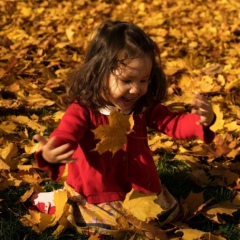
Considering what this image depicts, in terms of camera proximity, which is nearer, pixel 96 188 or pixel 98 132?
pixel 98 132

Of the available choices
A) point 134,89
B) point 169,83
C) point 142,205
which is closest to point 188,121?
point 134,89

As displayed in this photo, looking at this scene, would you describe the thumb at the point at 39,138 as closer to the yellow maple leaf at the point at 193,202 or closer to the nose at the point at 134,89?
the nose at the point at 134,89

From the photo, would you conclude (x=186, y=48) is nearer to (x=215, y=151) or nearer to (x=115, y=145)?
(x=215, y=151)

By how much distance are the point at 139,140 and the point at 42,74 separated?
204cm

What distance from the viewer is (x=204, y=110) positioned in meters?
1.98

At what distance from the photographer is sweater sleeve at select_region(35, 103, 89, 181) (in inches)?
72.0

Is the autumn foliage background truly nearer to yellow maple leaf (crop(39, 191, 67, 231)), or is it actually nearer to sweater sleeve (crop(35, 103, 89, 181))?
yellow maple leaf (crop(39, 191, 67, 231))

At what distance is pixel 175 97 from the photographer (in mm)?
3629

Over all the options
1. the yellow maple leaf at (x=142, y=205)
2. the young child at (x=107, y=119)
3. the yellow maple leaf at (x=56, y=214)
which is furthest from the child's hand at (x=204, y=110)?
the yellow maple leaf at (x=56, y=214)

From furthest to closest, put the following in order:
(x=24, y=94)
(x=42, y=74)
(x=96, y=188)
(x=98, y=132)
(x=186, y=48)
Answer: (x=186, y=48), (x=42, y=74), (x=24, y=94), (x=96, y=188), (x=98, y=132)

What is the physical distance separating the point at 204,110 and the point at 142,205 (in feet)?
1.60

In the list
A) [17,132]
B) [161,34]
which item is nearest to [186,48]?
[161,34]

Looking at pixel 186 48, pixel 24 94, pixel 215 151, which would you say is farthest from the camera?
pixel 186 48

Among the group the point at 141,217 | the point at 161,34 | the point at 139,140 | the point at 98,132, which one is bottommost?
the point at 161,34
